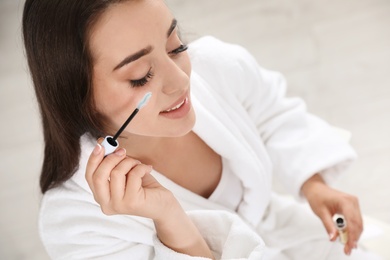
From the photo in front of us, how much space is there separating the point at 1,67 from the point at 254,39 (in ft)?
3.39

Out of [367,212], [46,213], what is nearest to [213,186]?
[46,213]

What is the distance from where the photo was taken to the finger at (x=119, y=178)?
89cm

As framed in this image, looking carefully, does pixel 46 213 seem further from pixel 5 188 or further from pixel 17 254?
pixel 5 188

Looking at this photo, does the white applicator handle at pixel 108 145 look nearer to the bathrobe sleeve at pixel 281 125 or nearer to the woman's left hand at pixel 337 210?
the bathrobe sleeve at pixel 281 125

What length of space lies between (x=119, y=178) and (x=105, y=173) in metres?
0.02

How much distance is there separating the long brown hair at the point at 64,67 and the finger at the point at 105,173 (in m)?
0.13

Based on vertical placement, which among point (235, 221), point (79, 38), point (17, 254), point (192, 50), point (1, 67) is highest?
point (79, 38)

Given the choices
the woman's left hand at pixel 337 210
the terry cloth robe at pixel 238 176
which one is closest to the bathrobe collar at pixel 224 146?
the terry cloth robe at pixel 238 176

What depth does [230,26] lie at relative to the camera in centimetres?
227

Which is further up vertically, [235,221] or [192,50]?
[192,50]

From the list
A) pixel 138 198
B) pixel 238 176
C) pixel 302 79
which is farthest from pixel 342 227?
pixel 302 79

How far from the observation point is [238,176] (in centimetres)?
125

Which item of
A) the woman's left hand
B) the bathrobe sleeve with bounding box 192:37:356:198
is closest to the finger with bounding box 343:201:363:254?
the woman's left hand

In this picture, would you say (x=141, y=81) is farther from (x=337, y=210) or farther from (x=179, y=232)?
(x=337, y=210)
